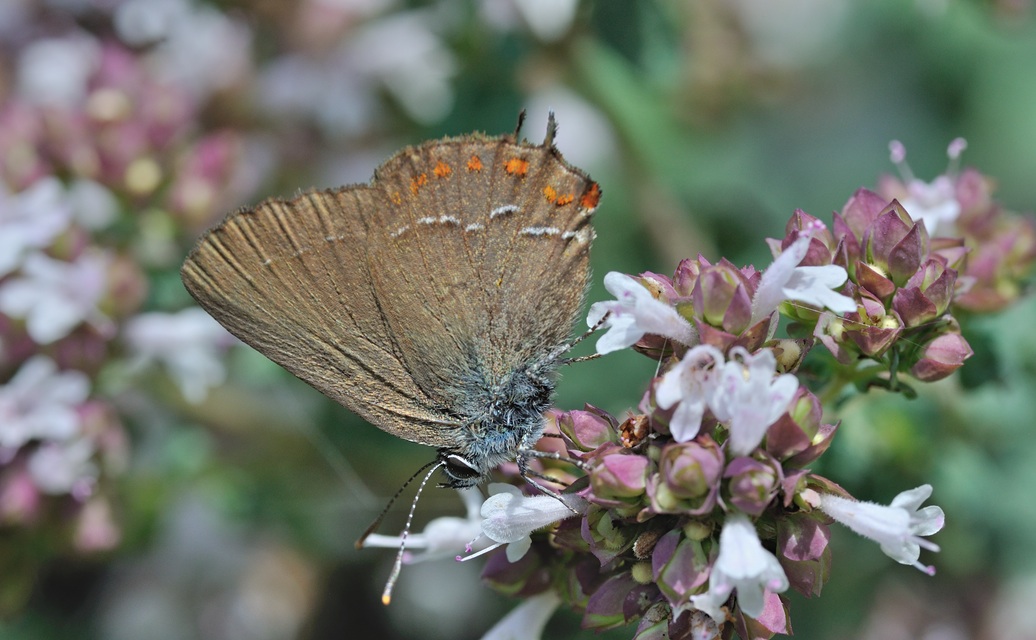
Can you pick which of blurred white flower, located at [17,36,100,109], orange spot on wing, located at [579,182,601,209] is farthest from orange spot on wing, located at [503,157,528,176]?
blurred white flower, located at [17,36,100,109]

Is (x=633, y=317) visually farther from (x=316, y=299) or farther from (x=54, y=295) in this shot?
(x=54, y=295)

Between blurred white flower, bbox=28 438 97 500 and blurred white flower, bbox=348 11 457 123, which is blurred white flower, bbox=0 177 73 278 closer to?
blurred white flower, bbox=28 438 97 500

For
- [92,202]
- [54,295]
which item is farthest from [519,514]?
[92,202]

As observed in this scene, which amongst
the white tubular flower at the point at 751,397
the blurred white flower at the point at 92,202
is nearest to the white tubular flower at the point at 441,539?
the white tubular flower at the point at 751,397

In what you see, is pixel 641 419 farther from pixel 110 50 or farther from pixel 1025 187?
pixel 1025 187

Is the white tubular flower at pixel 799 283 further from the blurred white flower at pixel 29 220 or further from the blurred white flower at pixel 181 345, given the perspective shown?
the blurred white flower at pixel 29 220
